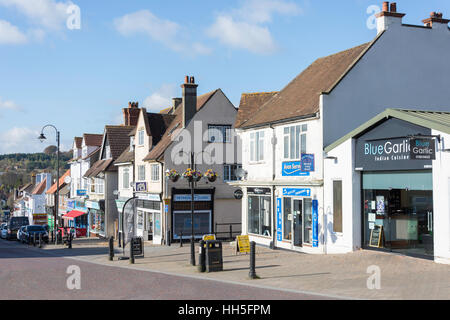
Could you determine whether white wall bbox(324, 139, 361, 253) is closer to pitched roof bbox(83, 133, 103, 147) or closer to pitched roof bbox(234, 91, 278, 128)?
pitched roof bbox(234, 91, 278, 128)

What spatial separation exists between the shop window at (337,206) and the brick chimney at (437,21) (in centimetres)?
947

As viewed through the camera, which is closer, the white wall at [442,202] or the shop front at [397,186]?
the white wall at [442,202]

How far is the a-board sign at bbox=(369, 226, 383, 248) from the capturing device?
19375mm

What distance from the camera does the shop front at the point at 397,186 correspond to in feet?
55.7

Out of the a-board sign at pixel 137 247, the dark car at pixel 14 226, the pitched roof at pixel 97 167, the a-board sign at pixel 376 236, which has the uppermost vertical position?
the pitched roof at pixel 97 167

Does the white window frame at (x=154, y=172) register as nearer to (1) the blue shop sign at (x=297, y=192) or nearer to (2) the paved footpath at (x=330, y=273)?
(2) the paved footpath at (x=330, y=273)

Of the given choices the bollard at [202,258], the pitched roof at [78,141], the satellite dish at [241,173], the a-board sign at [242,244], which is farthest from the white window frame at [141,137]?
the bollard at [202,258]

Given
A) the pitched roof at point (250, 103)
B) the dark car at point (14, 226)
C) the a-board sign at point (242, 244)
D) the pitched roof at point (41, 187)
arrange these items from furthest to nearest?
the pitched roof at point (41, 187), the dark car at point (14, 226), the pitched roof at point (250, 103), the a-board sign at point (242, 244)

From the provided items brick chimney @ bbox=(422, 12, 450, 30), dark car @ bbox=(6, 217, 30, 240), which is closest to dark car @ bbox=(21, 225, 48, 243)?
dark car @ bbox=(6, 217, 30, 240)

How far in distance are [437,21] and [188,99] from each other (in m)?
16.6

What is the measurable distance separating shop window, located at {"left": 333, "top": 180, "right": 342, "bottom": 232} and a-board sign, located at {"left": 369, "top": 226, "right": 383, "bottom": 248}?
4.95 feet

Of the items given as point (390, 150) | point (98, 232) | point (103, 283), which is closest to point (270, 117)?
point (390, 150)

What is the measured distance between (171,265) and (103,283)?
5860 millimetres

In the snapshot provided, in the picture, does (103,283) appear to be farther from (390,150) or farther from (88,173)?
(88,173)
